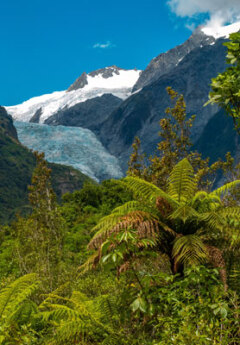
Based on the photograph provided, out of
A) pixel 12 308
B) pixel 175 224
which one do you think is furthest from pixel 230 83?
pixel 12 308

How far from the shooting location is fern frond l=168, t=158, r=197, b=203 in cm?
659

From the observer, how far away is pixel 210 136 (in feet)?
381

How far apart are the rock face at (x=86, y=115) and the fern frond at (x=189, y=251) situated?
149 meters

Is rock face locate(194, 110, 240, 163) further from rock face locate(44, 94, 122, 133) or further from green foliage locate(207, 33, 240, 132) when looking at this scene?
green foliage locate(207, 33, 240, 132)

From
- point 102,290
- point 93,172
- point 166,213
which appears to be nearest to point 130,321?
point 166,213

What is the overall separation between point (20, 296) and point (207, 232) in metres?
3.08

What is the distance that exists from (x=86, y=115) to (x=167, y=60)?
175ft

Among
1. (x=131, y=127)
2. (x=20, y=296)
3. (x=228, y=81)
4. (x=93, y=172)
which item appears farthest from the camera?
(x=131, y=127)

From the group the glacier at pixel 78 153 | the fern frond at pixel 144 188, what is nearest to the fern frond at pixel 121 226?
the fern frond at pixel 144 188

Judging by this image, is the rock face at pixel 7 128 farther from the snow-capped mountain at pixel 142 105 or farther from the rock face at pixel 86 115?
the rock face at pixel 86 115

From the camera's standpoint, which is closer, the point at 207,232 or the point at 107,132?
the point at 207,232

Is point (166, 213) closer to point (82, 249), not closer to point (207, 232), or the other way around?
point (207, 232)

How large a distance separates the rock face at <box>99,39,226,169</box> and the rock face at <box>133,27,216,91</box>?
3181 centimetres

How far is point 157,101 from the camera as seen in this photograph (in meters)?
141
